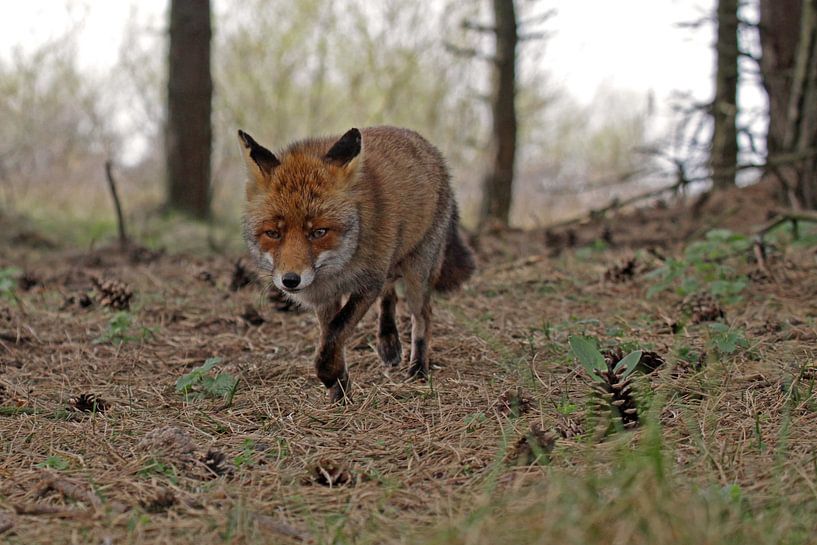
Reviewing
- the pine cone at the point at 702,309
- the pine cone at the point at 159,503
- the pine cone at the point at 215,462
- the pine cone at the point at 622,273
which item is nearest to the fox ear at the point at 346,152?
the pine cone at the point at 215,462

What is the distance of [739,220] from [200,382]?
7.18m

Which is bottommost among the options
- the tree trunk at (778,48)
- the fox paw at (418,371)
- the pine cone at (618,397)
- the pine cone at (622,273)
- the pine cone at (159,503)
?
the fox paw at (418,371)

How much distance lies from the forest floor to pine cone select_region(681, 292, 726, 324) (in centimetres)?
2

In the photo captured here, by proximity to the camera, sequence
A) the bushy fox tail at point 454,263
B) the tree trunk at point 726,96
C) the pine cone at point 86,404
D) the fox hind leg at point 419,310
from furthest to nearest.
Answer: the tree trunk at point 726,96
the bushy fox tail at point 454,263
the fox hind leg at point 419,310
the pine cone at point 86,404

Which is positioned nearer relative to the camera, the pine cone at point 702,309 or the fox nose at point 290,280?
the fox nose at point 290,280

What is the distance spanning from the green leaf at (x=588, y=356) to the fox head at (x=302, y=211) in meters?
1.34

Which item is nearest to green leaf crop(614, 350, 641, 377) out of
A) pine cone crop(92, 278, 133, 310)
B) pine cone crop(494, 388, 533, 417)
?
pine cone crop(494, 388, 533, 417)

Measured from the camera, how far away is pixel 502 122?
1206 centimetres

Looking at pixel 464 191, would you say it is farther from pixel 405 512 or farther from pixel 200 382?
pixel 405 512

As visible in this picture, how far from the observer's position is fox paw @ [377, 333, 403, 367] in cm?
498

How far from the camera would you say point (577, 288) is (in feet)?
22.0

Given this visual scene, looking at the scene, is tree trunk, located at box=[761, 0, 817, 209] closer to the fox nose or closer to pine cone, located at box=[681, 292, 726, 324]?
pine cone, located at box=[681, 292, 726, 324]

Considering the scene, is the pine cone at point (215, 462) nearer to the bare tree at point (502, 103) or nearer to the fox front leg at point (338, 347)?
the fox front leg at point (338, 347)

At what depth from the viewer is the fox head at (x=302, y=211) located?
399cm
